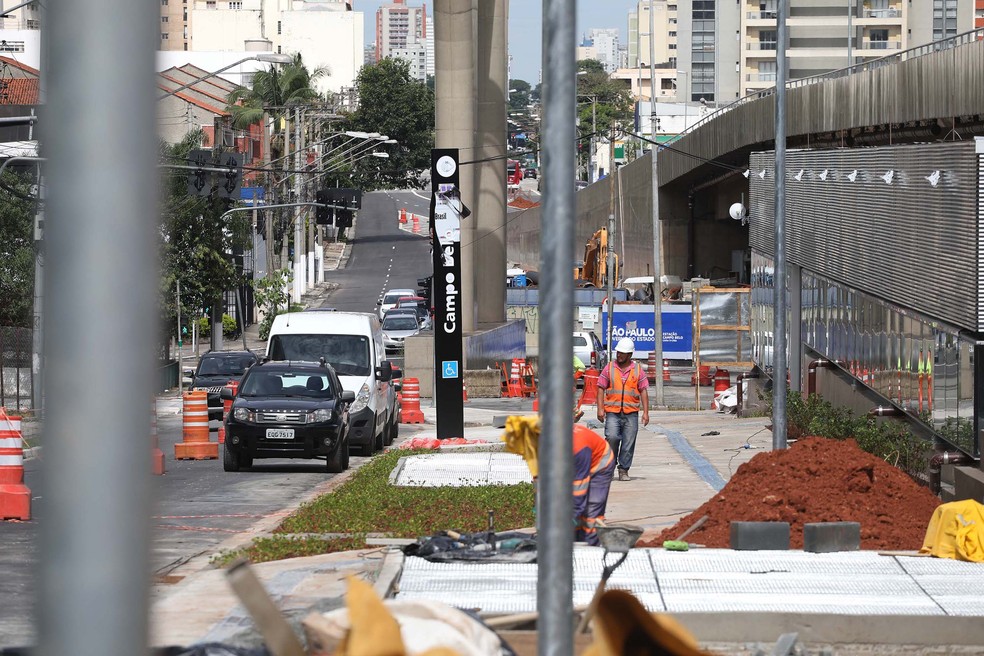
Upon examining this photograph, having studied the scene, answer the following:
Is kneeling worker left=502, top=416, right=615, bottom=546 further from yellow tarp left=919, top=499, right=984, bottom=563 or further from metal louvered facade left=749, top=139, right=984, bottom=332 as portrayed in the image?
metal louvered facade left=749, top=139, right=984, bottom=332

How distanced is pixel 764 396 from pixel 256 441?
13.4m

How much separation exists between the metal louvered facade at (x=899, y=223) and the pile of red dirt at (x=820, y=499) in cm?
209

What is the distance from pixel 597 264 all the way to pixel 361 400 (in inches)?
1794

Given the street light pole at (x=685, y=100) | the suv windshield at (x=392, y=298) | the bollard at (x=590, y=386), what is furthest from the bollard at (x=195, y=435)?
the street light pole at (x=685, y=100)

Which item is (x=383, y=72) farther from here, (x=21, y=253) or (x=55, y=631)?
(x=55, y=631)

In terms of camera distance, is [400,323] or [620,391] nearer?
[620,391]

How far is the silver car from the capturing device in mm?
53928

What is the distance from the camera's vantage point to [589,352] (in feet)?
153

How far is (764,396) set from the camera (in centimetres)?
3042

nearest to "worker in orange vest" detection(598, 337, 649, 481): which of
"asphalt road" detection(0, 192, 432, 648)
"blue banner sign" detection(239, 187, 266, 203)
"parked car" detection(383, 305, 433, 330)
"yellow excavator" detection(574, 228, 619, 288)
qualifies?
"asphalt road" detection(0, 192, 432, 648)

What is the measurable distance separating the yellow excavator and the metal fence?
34.3 metres

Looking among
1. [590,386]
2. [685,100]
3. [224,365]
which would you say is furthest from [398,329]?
[685,100]

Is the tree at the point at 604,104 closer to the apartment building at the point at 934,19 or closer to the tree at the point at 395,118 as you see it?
the tree at the point at 395,118

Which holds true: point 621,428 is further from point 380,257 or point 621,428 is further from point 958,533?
point 380,257
